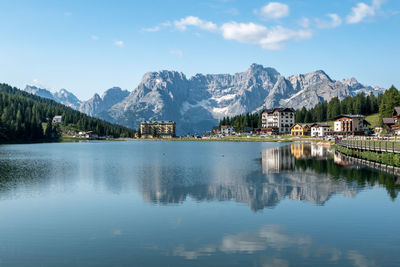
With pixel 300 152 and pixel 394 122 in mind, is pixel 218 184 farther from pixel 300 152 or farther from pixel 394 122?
pixel 394 122

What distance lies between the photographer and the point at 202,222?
97.2ft

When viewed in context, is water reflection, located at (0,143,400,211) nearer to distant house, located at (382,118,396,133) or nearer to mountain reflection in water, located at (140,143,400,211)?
mountain reflection in water, located at (140,143,400,211)

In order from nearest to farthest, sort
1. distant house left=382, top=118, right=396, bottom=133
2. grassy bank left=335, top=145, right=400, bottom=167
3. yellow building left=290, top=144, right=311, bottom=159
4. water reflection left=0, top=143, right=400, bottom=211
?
water reflection left=0, top=143, right=400, bottom=211 < grassy bank left=335, top=145, right=400, bottom=167 < yellow building left=290, top=144, right=311, bottom=159 < distant house left=382, top=118, right=396, bottom=133

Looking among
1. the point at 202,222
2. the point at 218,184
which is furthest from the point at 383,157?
the point at 202,222

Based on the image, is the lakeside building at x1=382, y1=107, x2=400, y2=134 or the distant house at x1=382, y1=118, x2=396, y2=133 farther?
the distant house at x1=382, y1=118, x2=396, y2=133

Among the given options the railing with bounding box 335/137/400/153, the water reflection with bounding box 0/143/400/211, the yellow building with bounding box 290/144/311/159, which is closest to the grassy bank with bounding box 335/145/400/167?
the railing with bounding box 335/137/400/153

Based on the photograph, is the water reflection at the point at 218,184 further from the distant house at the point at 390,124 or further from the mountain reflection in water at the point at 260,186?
the distant house at the point at 390,124

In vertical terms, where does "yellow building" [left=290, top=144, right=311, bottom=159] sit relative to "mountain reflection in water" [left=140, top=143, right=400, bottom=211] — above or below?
above

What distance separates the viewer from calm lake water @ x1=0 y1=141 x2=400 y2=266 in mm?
21359

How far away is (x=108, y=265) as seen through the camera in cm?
2002

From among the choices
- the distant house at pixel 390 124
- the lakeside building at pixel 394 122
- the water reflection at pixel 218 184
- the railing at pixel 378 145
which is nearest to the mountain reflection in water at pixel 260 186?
the water reflection at pixel 218 184

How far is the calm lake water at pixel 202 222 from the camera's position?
2136 cm

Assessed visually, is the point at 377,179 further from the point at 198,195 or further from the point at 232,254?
the point at 232,254

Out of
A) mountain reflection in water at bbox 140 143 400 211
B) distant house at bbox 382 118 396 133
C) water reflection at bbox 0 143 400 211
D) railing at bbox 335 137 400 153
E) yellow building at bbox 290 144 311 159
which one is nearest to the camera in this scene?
mountain reflection in water at bbox 140 143 400 211
